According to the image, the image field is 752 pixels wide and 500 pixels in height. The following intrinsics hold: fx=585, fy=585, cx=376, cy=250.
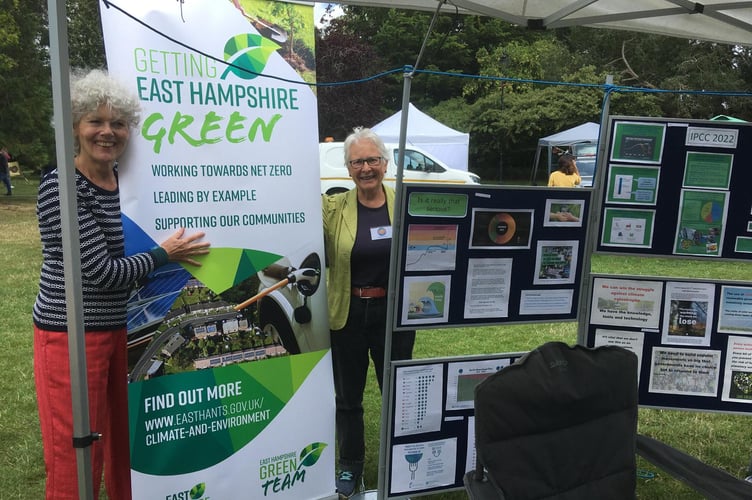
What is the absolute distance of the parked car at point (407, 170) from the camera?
1017 centimetres

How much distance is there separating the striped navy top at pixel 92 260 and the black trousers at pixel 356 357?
38.1 inches

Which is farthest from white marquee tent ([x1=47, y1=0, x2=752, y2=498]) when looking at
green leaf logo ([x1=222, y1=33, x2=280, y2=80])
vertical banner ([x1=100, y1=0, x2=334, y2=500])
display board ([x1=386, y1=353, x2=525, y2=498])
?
vertical banner ([x1=100, y1=0, x2=334, y2=500])

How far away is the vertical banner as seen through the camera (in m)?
2.04

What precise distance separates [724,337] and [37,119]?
20.4m

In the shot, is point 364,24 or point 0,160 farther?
point 364,24

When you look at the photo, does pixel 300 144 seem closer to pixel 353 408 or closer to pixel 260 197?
pixel 260 197

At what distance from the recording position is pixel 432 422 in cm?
261

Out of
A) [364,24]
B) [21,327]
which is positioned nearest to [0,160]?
[21,327]

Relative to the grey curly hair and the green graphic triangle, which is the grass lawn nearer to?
the green graphic triangle

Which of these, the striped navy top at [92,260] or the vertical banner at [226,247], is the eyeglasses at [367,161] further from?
the striped navy top at [92,260]

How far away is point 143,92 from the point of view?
6.55 feet

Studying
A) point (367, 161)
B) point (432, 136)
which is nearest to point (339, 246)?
point (367, 161)

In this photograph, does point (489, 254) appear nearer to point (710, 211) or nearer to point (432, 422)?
point (432, 422)

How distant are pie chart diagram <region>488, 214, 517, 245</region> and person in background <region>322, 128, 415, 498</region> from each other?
0.46m
